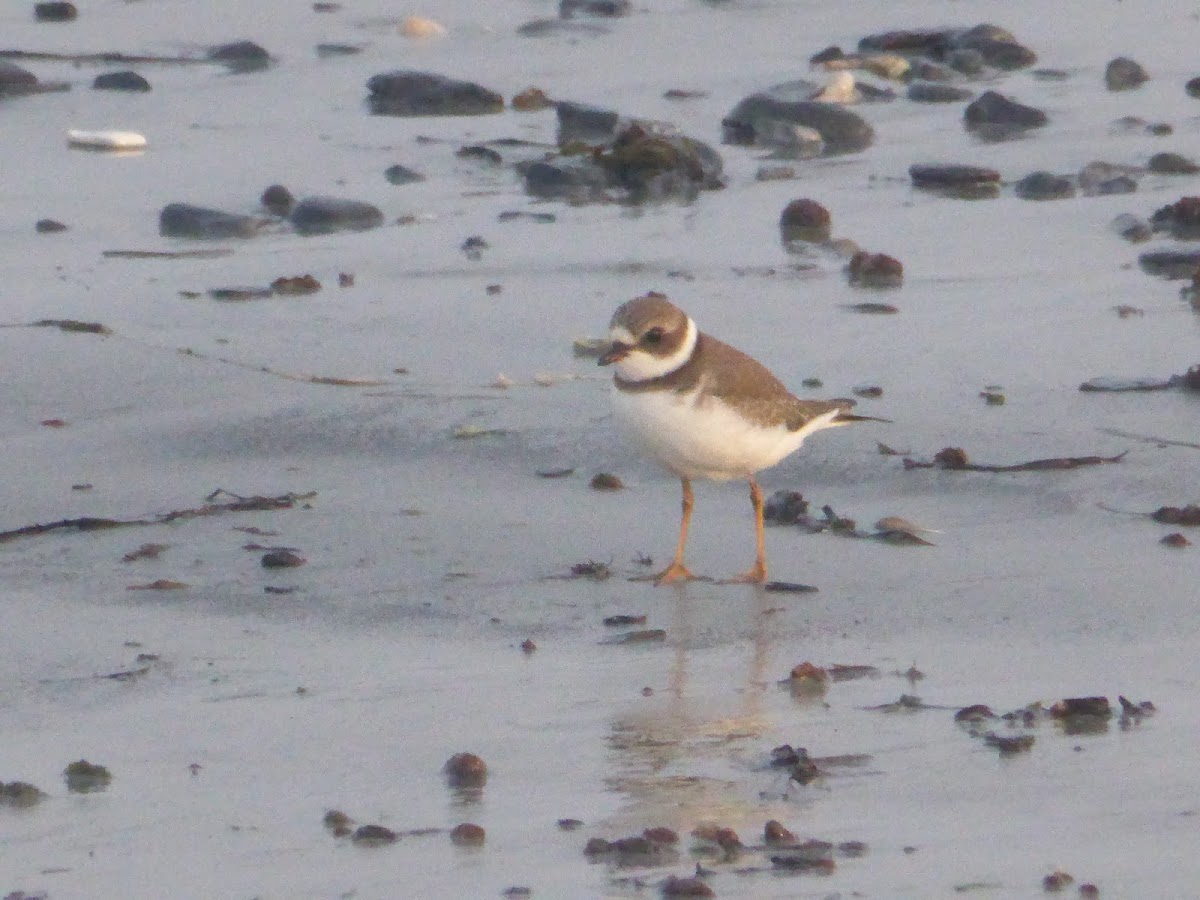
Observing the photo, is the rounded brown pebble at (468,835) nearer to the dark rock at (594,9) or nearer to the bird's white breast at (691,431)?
the bird's white breast at (691,431)

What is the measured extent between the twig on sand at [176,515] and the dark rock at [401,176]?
3878mm

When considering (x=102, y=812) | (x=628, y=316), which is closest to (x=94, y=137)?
(x=628, y=316)

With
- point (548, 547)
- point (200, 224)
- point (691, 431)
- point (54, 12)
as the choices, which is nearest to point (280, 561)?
point (548, 547)

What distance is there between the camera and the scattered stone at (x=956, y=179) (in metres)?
8.64

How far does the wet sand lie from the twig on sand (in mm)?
55

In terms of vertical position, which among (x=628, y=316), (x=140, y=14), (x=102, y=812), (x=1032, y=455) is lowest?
(x=102, y=812)

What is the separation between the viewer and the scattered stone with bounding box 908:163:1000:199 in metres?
8.64

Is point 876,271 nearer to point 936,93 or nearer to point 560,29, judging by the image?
point 936,93

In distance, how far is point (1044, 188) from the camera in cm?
842

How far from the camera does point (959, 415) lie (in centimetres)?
575

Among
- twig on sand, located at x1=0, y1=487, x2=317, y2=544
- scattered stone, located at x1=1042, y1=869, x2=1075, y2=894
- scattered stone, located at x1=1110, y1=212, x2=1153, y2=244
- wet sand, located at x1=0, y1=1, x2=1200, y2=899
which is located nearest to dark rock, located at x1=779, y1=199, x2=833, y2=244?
wet sand, located at x1=0, y1=1, x2=1200, y2=899

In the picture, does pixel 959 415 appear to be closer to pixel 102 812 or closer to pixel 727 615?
pixel 727 615

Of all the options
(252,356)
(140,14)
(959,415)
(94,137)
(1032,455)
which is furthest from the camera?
(140,14)

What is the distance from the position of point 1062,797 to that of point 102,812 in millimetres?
1504
